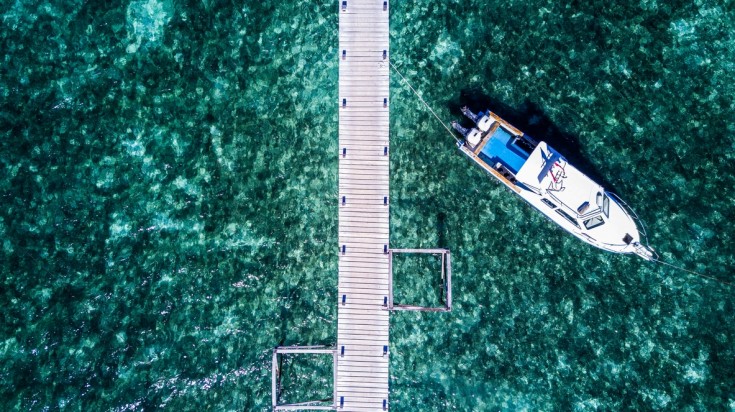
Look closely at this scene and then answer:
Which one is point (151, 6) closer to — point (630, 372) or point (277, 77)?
point (277, 77)

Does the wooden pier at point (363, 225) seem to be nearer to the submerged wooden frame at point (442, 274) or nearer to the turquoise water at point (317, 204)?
the submerged wooden frame at point (442, 274)

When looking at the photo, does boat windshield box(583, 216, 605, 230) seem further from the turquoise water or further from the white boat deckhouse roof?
the turquoise water

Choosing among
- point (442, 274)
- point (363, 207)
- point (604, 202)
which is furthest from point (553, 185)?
point (363, 207)

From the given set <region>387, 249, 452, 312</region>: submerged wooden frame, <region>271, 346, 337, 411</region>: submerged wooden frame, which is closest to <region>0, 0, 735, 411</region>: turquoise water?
<region>271, 346, 337, 411</region>: submerged wooden frame

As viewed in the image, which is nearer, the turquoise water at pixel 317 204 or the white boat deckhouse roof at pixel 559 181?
the white boat deckhouse roof at pixel 559 181

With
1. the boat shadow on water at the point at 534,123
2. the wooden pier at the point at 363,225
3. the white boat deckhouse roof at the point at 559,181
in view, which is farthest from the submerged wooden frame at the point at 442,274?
the boat shadow on water at the point at 534,123

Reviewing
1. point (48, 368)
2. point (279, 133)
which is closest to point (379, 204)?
point (279, 133)

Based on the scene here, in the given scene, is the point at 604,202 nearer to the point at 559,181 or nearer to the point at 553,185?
the point at 559,181
